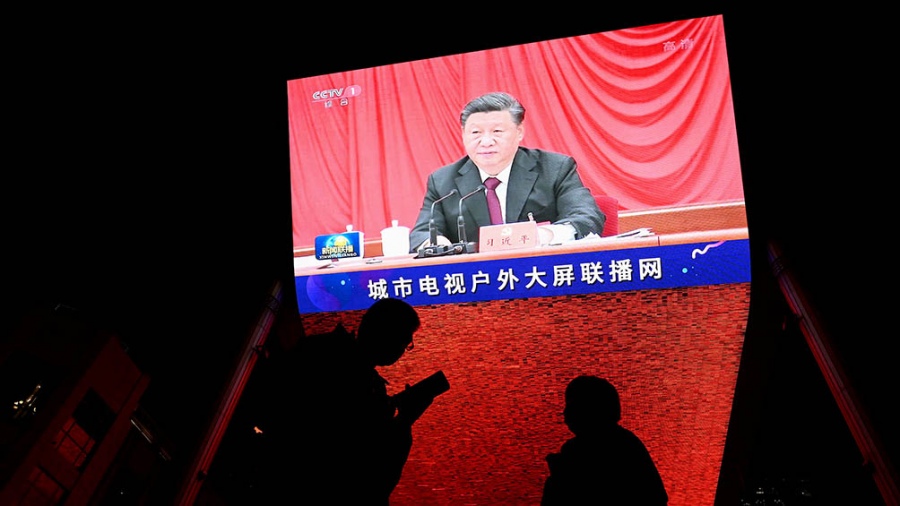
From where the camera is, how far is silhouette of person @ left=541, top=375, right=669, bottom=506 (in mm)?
1843

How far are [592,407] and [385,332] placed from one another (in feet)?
2.39

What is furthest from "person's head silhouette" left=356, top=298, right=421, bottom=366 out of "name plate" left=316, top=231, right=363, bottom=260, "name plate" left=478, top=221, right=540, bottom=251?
"name plate" left=316, top=231, right=363, bottom=260

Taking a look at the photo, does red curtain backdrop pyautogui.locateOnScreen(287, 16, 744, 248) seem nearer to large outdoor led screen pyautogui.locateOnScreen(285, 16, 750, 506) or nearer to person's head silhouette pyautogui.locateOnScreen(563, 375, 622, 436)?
large outdoor led screen pyautogui.locateOnScreen(285, 16, 750, 506)

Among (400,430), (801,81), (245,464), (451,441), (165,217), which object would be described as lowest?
(245,464)

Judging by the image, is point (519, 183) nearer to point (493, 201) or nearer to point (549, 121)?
point (493, 201)

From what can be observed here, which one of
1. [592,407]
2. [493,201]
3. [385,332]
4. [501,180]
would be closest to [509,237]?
[493,201]

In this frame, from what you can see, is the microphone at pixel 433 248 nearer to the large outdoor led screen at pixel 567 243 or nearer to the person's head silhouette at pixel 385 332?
the large outdoor led screen at pixel 567 243

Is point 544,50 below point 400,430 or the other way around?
the other way around

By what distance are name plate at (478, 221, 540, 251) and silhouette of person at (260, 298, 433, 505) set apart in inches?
85.8

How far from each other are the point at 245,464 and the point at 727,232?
2816mm

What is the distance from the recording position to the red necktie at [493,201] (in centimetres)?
374

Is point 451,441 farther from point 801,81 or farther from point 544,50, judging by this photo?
point 801,81

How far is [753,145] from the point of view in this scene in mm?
3760

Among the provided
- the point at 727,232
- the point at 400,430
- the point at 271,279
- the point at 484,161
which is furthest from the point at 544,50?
the point at 400,430
